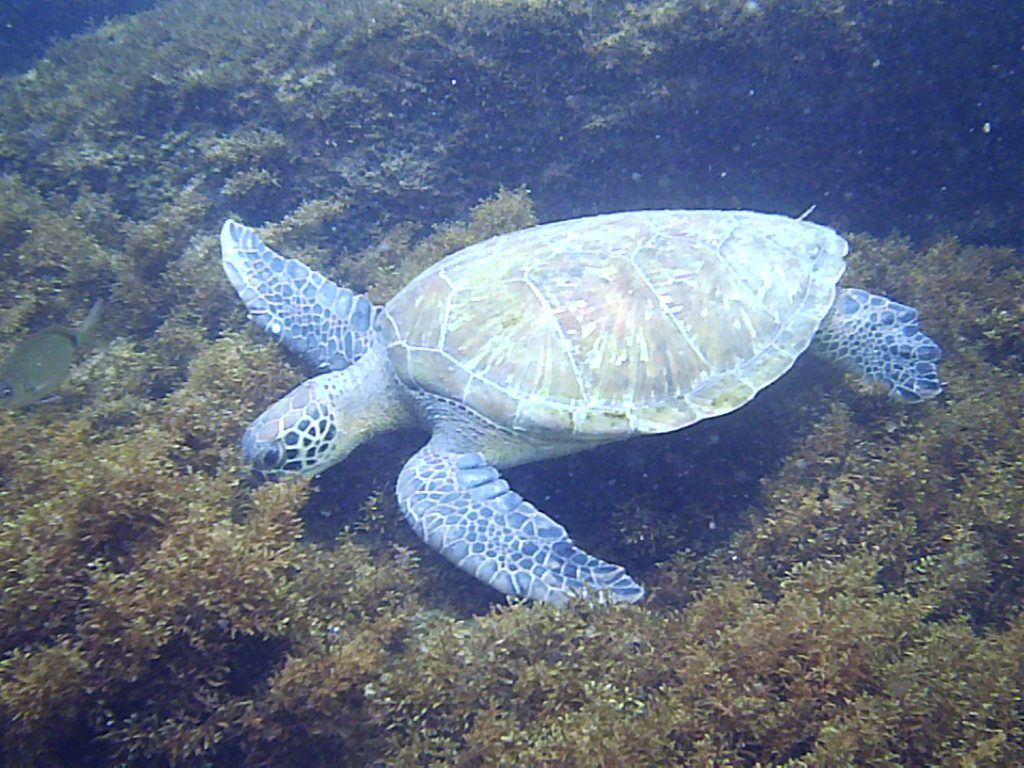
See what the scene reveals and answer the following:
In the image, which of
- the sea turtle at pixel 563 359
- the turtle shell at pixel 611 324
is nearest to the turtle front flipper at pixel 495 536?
the sea turtle at pixel 563 359

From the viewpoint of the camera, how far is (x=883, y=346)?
3.93 meters

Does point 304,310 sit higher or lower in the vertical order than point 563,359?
lower

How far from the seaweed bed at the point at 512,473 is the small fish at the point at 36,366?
21 centimetres

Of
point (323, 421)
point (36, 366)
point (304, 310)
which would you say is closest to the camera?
point (36, 366)

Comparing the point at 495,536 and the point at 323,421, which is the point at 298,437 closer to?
the point at 323,421

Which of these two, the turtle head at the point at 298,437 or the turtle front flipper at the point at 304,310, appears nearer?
the turtle head at the point at 298,437

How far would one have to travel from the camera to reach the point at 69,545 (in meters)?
2.63

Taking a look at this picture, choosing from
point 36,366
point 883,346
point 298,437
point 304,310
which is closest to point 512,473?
point 298,437

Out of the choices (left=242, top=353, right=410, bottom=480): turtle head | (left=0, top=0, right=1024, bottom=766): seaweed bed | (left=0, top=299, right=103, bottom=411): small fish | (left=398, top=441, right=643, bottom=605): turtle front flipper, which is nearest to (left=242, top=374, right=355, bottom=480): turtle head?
(left=242, top=353, right=410, bottom=480): turtle head

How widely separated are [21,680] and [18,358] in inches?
65.5

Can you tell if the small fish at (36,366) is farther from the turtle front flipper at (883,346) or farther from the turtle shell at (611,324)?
the turtle front flipper at (883,346)

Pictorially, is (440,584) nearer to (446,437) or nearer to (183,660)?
(446,437)

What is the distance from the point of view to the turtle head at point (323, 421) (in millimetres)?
3479

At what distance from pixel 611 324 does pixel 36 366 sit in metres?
3.07
